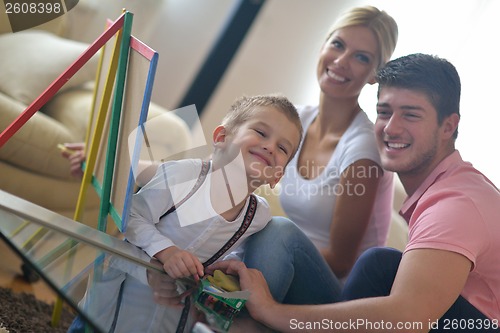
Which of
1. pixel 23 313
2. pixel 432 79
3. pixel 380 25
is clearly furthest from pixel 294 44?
pixel 23 313

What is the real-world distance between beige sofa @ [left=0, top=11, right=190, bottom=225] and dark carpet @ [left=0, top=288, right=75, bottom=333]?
36 cm

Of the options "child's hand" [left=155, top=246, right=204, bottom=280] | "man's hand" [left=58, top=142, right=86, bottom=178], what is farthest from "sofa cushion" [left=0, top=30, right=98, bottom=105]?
"child's hand" [left=155, top=246, right=204, bottom=280]

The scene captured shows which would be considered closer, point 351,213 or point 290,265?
point 290,265

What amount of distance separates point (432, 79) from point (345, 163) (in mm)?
256

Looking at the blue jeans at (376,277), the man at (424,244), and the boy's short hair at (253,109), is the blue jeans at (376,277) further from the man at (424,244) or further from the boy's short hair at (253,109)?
the boy's short hair at (253,109)

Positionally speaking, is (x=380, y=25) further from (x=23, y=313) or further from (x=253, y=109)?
(x=23, y=313)

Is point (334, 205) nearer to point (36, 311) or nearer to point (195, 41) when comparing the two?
point (36, 311)

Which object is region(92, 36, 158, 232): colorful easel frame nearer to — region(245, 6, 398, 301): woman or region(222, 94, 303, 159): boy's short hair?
region(222, 94, 303, 159): boy's short hair

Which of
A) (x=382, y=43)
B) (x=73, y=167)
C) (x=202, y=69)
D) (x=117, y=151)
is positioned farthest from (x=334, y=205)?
(x=202, y=69)

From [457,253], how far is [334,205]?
368mm

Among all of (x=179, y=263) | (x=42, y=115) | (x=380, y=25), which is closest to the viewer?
(x=179, y=263)

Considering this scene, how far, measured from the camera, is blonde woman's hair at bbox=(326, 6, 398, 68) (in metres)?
1.20

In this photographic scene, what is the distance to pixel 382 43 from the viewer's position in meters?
1.20

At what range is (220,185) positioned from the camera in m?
1.00
